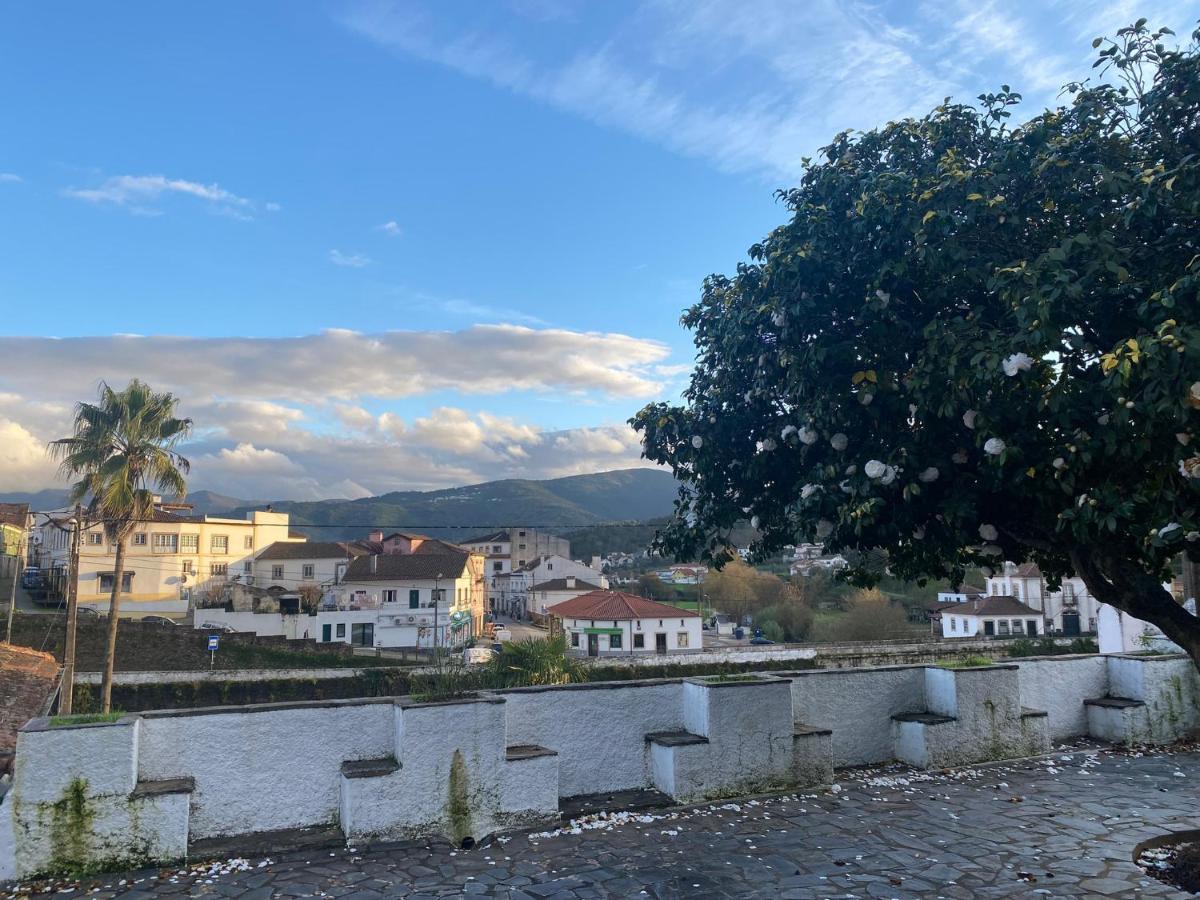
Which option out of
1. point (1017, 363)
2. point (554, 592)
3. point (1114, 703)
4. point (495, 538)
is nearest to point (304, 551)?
point (554, 592)

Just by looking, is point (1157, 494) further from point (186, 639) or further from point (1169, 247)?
point (186, 639)

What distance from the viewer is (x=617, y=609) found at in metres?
46.7

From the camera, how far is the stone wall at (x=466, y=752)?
16.9 feet

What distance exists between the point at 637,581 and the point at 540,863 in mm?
76191

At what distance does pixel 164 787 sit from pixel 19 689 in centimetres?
889

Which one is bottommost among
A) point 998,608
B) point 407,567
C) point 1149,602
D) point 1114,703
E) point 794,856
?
point 998,608

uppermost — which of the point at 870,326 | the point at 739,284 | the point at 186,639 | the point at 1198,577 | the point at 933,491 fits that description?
the point at 739,284

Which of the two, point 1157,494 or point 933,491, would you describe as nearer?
point 1157,494

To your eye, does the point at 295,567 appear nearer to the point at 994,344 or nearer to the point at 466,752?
the point at 466,752

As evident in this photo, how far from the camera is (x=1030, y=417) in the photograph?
4.79 meters

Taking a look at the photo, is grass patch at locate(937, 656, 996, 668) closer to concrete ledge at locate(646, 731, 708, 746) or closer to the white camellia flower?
concrete ledge at locate(646, 731, 708, 746)

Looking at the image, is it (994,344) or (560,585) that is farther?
(560,585)

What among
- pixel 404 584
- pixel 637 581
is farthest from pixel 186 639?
pixel 637 581

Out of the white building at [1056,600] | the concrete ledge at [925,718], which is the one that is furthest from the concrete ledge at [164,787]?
the white building at [1056,600]
